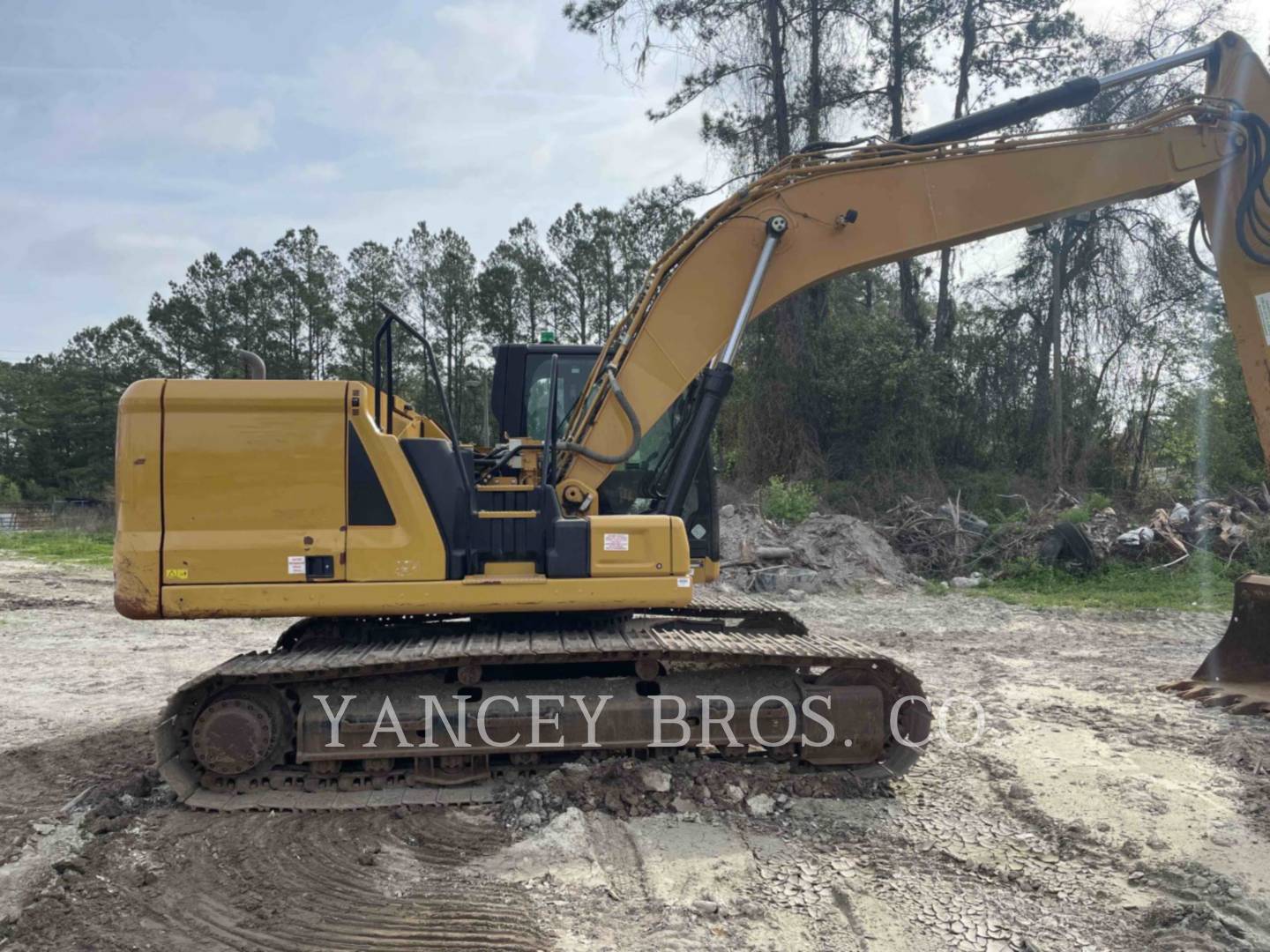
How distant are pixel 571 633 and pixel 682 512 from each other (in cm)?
93

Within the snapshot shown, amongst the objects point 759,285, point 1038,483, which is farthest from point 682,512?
point 1038,483

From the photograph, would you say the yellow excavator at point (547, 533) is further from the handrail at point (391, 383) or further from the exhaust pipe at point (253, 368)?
the exhaust pipe at point (253, 368)

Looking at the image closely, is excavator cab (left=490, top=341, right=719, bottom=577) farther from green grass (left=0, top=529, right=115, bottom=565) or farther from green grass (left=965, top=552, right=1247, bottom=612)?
green grass (left=0, top=529, right=115, bottom=565)

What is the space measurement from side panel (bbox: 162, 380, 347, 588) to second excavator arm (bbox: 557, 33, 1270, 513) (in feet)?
4.26

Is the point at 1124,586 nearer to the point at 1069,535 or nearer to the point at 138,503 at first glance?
the point at 1069,535

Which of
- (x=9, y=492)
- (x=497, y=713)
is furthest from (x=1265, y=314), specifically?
(x=9, y=492)

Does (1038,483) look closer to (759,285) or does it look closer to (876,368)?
(876,368)

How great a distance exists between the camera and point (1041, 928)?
9.78 ft

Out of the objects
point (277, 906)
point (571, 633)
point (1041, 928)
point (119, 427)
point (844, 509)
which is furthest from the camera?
point (844, 509)

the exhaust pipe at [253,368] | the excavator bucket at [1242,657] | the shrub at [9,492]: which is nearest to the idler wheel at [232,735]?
the exhaust pipe at [253,368]

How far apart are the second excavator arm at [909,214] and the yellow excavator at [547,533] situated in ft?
0.05

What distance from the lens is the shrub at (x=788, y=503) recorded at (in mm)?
13977

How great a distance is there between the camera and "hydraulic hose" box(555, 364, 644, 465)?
15.3ft

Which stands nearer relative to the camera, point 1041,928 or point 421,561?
point 1041,928
